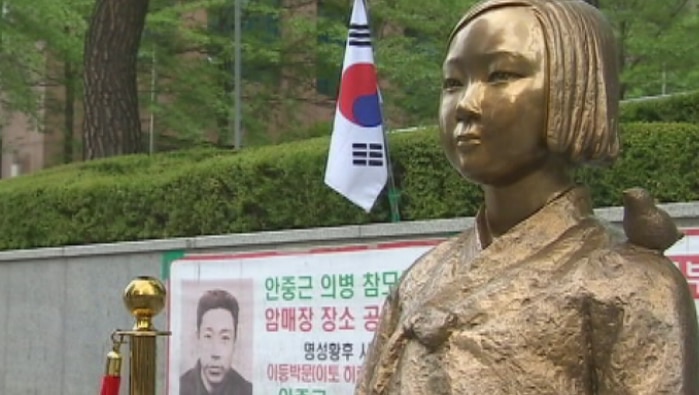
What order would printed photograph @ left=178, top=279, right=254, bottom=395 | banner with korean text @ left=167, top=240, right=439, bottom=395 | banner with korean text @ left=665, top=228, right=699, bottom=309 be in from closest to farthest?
banner with korean text @ left=665, top=228, right=699, bottom=309 < banner with korean text @ left=167, top=240, right=439, bottom=395 < printed photograph @ left=178, top=279, right=254, bottom=395

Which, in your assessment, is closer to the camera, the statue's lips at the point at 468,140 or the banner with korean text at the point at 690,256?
the statue's lips at the point at 468,140

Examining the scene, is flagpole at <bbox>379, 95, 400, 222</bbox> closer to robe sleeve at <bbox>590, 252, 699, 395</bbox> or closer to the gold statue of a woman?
the gold statue of a woman

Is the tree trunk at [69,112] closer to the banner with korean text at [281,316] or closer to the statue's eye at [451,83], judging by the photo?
the banner with korean text at [281,316]

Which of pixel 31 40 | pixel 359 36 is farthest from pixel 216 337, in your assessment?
pixel 31 40

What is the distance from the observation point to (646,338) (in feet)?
7.88

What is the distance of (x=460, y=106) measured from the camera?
8.63ft

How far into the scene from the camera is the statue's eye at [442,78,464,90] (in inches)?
106

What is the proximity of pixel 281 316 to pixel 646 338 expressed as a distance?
6.09 metres

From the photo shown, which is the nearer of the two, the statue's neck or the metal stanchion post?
the statue's neck

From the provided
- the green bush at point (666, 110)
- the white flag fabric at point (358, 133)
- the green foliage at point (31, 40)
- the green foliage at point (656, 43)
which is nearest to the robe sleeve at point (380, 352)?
the white flag fabric at point (358, 133)

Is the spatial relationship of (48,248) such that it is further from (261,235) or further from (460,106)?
(460,106)

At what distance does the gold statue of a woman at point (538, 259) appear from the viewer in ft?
7.98

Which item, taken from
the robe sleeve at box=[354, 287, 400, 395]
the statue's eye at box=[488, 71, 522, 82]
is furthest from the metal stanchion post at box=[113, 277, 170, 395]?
the statue's eye at box=[488, 71, 522, 82]

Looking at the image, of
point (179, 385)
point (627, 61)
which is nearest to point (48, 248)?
point (179, 385)
